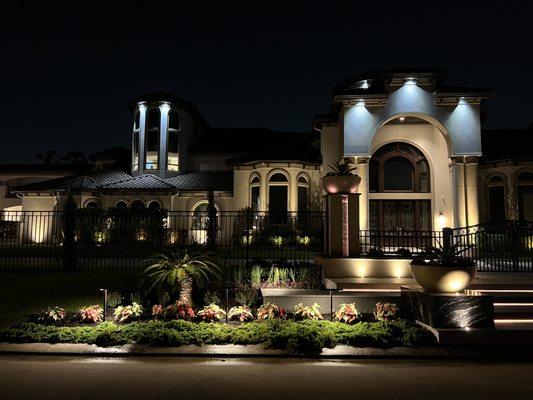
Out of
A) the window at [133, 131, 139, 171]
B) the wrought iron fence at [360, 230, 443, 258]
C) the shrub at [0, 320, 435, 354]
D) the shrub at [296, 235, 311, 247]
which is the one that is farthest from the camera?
the window at [133, 131, 139, 171]

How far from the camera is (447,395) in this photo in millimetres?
5012

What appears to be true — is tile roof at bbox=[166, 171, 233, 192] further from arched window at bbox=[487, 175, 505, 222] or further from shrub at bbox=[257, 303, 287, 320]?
shrub at bbox=[257, 303, 287, 320]

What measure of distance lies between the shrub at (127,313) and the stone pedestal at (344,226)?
6054 millimetres

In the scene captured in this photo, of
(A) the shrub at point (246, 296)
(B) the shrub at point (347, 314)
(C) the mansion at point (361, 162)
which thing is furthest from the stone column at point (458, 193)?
(A) the shrub at point (246, 296)

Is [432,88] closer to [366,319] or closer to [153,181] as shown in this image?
[366,319]

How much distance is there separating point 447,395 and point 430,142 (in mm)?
16952

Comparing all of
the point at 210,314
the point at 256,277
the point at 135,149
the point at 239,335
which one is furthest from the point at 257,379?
the point at 135,149

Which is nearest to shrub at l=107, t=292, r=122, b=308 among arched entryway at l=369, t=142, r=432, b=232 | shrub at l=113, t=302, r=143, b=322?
shrub at l=113, t=302, r=143, b=322

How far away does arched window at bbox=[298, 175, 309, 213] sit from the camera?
2395cm

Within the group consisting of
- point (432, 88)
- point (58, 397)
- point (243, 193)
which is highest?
point (432, 88)

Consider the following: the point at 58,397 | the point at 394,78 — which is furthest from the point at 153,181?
the point at 58,397

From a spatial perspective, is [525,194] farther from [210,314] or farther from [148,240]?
[148,240]

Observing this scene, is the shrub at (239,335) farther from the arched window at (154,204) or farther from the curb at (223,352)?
the arched window at (154,204)

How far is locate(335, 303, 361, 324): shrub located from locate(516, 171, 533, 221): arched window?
17.3 m
